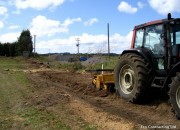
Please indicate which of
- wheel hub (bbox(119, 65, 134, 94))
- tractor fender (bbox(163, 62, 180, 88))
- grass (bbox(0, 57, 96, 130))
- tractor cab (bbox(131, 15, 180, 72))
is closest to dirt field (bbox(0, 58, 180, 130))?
grass (bbox(0, 57, 96, 130))

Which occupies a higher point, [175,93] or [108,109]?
[175,93]

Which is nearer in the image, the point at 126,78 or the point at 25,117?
the point at 25,117

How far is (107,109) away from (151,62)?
1788mm

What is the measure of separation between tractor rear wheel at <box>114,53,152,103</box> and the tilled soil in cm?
26

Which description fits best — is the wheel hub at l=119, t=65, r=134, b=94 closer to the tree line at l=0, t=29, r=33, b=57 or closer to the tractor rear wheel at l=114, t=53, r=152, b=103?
the tractor rear wheel at l=114, t=53, r=152, b=103

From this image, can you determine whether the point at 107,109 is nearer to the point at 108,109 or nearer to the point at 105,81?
the point at 108,109

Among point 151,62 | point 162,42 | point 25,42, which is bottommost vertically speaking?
point 151,62

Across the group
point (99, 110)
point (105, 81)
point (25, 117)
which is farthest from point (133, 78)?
point (25, 117)

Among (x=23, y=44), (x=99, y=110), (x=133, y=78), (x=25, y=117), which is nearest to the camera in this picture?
(x=25, y=117)

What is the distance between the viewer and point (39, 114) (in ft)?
31.0

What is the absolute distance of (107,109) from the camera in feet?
33.0

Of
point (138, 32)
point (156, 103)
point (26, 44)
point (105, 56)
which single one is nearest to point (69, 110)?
point (156, 103)

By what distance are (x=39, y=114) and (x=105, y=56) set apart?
61.6 ft

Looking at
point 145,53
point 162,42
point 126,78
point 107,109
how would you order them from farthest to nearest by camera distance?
point 126,78
point 145,53
point 107,109
point 162,42
